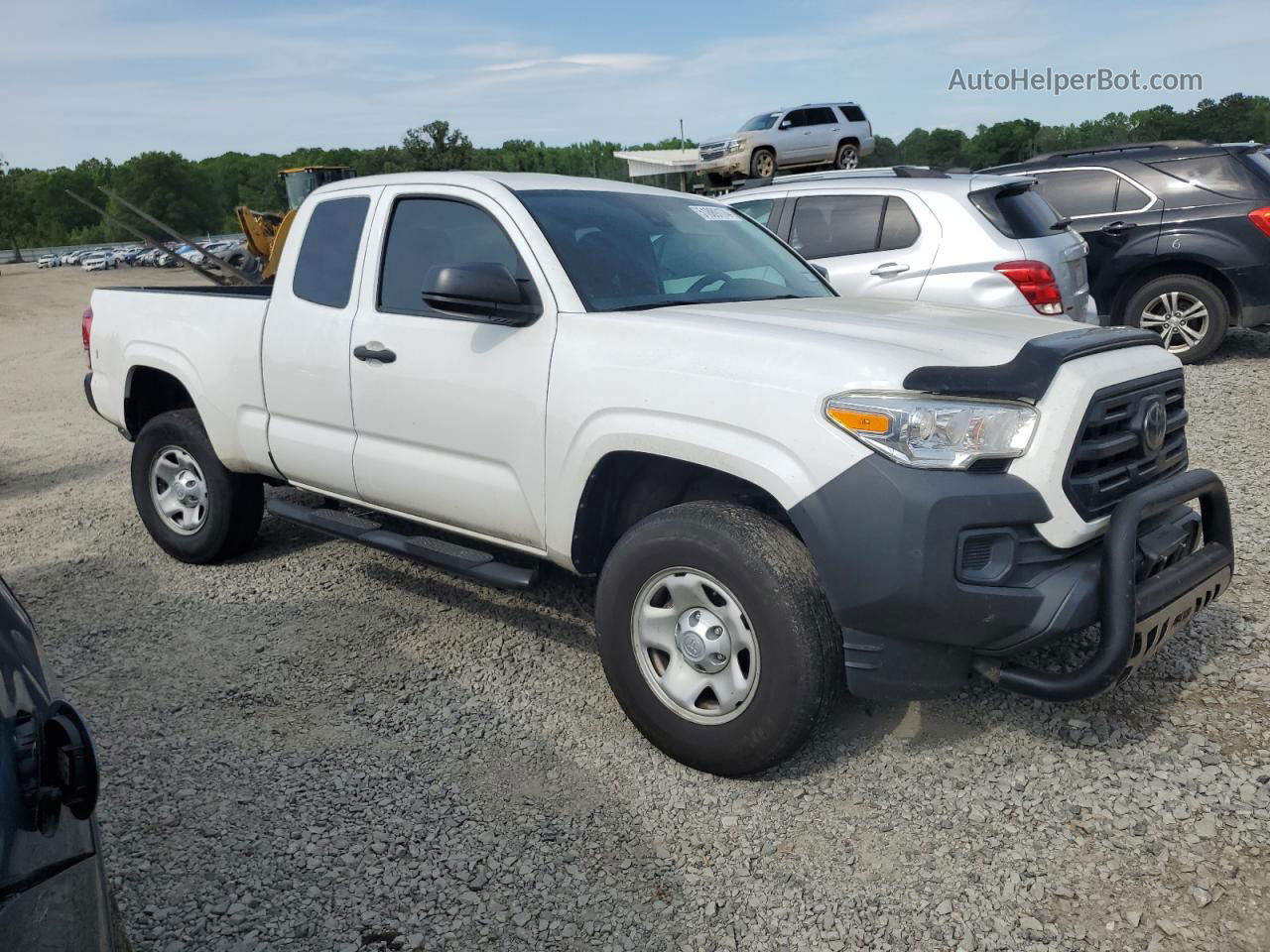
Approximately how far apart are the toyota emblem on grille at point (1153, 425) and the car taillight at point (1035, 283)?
13.4ft

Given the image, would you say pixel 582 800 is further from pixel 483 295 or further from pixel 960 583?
pixel 483 295

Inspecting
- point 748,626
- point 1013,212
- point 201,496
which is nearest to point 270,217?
point 201,496

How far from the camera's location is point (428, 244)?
4516 millimetres

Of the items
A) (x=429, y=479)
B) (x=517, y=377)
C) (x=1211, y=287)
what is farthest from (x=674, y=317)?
(x=1211, y=287)

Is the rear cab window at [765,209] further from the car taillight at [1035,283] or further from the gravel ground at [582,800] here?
the gravel ground at [582,800]

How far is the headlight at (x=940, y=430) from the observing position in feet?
9.97

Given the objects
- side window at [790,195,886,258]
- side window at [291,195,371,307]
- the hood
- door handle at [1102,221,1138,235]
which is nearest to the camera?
the hood

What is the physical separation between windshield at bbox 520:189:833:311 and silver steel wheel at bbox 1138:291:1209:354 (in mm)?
6559

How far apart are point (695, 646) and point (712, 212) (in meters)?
2.20

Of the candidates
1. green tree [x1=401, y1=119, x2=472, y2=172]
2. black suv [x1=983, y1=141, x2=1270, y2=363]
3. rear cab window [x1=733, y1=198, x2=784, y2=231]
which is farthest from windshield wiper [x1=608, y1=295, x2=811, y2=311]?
green tree [x1=401, y1=119, x2=472, y2=172]

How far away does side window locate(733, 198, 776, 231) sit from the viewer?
881 cm

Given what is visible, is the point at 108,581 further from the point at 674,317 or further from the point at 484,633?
the point at 674,317

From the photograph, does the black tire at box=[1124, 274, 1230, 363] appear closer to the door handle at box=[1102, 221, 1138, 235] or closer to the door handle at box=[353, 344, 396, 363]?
the door handle at box=[1102, 221, 1138, 235]

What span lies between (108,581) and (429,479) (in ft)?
8.07
